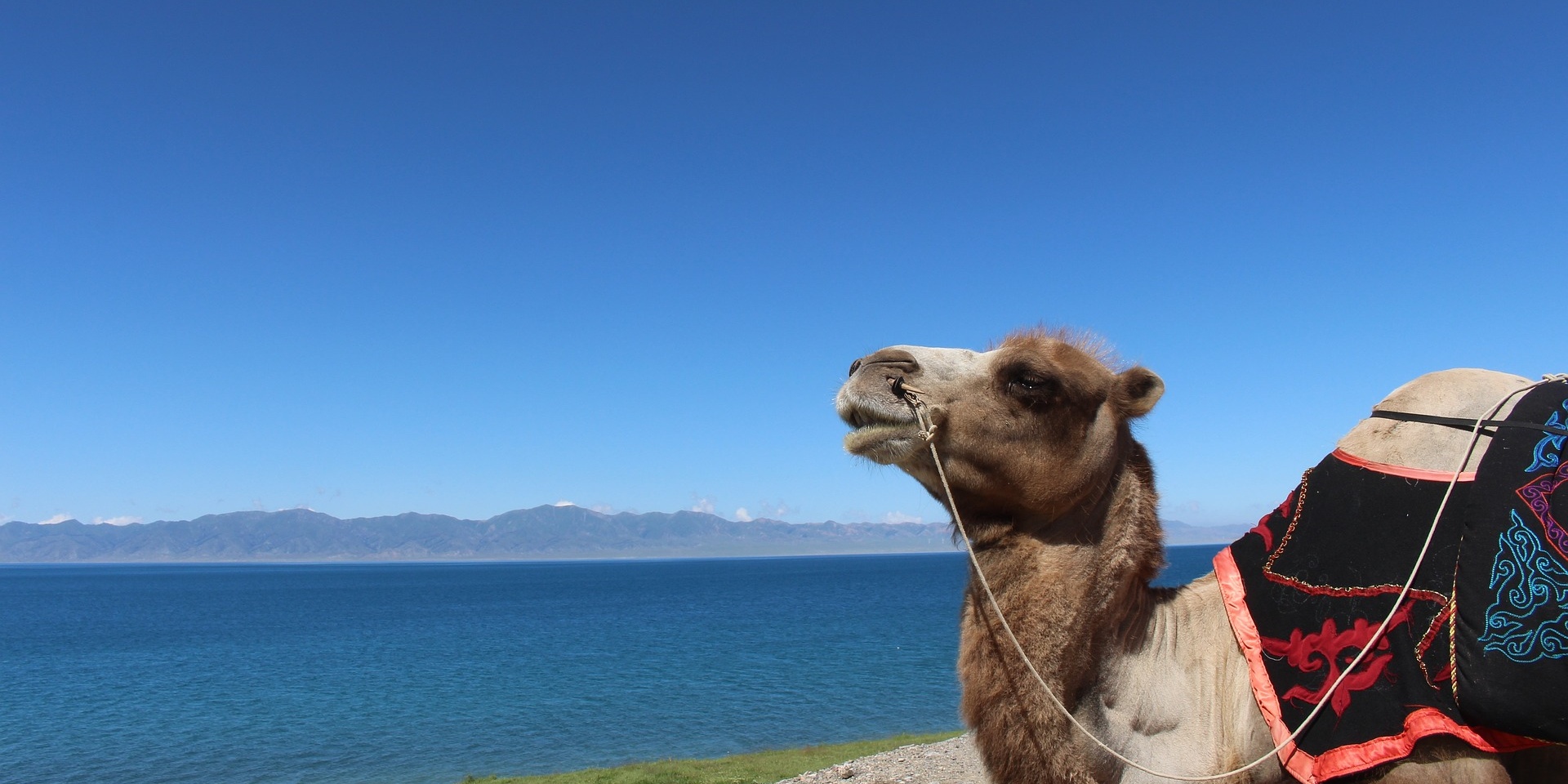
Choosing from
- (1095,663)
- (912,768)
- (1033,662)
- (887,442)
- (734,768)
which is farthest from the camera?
(734,768)

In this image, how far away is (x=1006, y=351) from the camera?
139 inches

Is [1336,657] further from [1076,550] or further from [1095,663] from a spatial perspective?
[1076,550]

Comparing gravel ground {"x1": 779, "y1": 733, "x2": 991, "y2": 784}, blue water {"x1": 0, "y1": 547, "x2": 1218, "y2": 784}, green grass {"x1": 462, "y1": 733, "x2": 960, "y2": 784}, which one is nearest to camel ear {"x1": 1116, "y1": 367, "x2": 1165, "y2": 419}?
blue water {"x1": 0, "y1": 547, "x2": 1218, "y2": 784}

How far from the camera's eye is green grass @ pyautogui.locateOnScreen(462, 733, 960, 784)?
1962cm

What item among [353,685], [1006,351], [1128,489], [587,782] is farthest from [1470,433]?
[353,685]

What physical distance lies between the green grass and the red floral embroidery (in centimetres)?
1633

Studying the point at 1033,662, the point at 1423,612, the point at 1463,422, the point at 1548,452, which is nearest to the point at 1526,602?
the point at 1423,612

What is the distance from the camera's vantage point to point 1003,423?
10.9 feet

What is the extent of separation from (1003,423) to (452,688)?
4639cm

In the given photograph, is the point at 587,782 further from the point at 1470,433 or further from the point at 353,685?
the point at 353,685

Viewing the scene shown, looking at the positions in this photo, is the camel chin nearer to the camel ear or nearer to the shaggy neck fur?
the shaggy neck fur

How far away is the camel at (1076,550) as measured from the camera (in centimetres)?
306

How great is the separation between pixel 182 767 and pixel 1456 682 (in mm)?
35080

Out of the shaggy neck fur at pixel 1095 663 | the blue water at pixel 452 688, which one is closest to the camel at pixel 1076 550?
the shaggy neck fur at pixel 1095 663
